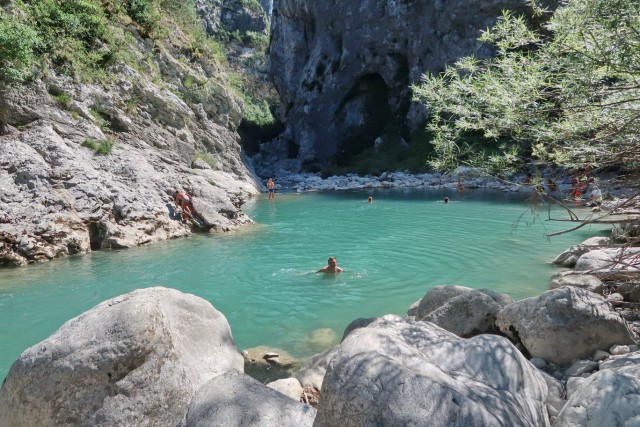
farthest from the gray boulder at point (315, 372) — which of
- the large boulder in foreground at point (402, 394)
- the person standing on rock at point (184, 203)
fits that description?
the person standing on rock at point (184, 203)

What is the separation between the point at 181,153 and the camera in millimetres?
18281

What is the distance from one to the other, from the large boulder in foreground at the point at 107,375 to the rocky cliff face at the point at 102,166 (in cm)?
837

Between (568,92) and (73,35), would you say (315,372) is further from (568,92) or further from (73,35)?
(73,35)

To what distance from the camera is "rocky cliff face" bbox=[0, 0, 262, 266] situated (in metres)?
10.8

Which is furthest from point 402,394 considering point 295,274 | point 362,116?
point 362,116

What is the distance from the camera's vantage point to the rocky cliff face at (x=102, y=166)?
10836 mm

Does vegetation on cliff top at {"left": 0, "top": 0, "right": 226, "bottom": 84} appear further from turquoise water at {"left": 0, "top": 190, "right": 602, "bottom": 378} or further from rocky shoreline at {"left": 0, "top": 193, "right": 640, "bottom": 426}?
rocky shoreline at {"left": 0, "top": 193, "right": 640, "bottom": 426}

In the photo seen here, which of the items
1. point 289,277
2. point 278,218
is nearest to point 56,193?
point 289,277

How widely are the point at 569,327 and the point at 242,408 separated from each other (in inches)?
128

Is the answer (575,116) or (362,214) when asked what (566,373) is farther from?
(362,214)

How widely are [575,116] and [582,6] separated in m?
1.12

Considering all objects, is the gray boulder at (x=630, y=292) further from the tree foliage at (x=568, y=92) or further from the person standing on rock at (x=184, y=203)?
the person standing on rock at (x=184, y=203)

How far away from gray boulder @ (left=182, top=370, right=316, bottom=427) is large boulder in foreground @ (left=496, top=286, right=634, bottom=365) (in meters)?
2.64

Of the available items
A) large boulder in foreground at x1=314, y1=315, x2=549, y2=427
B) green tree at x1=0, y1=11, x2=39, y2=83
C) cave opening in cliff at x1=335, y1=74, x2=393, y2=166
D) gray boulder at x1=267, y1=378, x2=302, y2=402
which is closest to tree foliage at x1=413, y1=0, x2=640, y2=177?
large boulder in foreground at x1=314, y1=315, x2=549, y2=427
